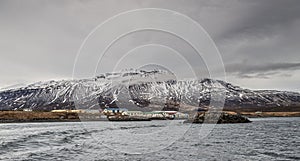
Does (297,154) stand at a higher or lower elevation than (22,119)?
lower

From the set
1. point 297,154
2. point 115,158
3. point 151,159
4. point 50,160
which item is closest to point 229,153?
point 297,154

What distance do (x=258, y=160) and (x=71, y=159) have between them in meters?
18.9

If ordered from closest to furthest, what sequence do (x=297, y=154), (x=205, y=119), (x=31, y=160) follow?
1. (x=31, y=160)
2. (x=297, y=154)
3. (x=205, y=119)

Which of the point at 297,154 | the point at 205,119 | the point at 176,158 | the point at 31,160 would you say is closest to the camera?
the point at 31,160

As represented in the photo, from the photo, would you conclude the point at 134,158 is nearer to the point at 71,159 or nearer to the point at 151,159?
the point at 151,159

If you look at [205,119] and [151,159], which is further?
[205,119]

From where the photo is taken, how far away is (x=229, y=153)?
36.5 m

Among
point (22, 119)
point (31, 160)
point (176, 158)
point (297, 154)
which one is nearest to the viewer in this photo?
point (31, 160)

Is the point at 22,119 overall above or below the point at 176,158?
above

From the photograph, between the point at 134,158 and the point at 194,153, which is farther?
the point at 194,153

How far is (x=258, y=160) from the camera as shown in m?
31.8

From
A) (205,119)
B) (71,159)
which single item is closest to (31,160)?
(71,159)

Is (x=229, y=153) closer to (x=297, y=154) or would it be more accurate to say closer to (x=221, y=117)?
(x=297, y=154)

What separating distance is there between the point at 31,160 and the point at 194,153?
1764cm
